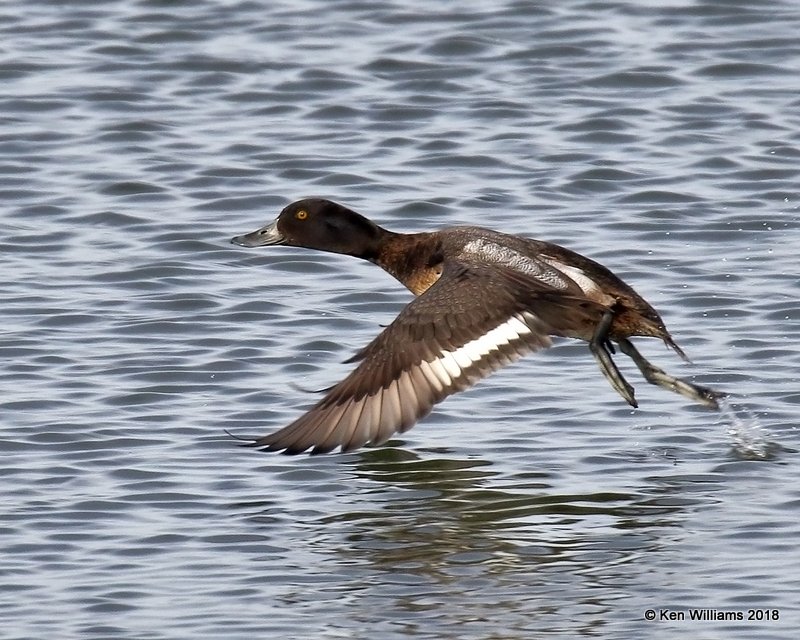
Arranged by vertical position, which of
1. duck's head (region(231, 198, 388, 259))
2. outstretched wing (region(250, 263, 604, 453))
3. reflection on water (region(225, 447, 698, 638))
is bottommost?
reflection on water (region(225, 447, 698, 638))

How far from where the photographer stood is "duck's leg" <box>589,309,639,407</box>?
297 inches

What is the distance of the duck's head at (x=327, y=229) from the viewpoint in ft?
28.6

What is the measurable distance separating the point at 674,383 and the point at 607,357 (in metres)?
0.35

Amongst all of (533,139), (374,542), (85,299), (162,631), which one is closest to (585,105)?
(533,139)

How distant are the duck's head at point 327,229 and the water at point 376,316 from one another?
504 mm

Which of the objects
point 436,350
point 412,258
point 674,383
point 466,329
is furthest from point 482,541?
point 412,258

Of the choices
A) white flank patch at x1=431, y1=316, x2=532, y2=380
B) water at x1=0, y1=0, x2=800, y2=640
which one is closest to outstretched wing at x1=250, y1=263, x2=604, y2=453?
white flank patch at x1=431, y1=316, x2=532, y2=380

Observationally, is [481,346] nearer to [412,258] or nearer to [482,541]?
[482,541]

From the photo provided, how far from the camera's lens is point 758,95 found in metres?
12.7

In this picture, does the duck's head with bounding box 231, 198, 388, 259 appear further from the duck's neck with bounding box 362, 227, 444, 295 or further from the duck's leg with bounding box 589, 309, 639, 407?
the duck's leg with bounding box 589, 309, 639, 407

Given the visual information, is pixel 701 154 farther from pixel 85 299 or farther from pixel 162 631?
pixel 162 631

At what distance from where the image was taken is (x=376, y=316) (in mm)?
9320

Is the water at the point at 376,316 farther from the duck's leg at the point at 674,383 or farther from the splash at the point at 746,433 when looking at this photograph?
the duck's leg at the point at 674,383

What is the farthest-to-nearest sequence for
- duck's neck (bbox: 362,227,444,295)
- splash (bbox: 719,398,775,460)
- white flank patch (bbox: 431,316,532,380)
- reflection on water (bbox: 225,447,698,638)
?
1. duck's neck (bbox: 362,227,444,295)
2. splash (bbox: 719,398,775,460)
3. white flank patch (bbox: 431,316,532,380)
4. reflection on water (bbox: 225,447,698,638)
